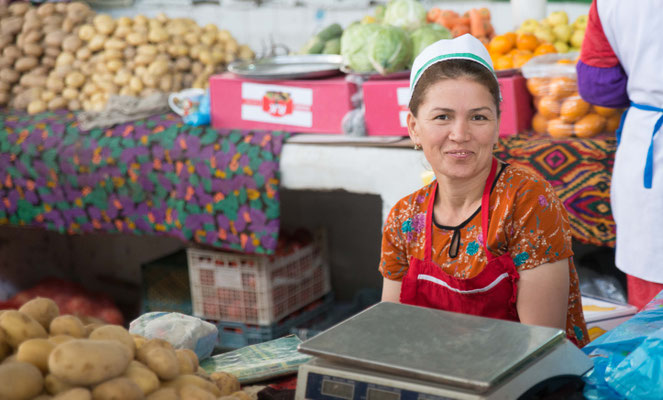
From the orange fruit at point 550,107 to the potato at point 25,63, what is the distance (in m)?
3.12

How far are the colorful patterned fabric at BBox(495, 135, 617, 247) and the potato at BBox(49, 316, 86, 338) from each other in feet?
6.59

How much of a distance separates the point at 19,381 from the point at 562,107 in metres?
2.38

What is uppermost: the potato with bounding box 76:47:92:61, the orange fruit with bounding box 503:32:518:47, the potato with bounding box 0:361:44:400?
the orange fruit with bounding box 503:32:518:47

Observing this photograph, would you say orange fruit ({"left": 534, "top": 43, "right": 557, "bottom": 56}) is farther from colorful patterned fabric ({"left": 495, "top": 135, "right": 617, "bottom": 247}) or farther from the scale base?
the scale base

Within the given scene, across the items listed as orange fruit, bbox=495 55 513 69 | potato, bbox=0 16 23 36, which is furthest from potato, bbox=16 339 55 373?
potato, bbox=0 16 23 36

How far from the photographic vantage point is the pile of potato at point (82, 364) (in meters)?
0.88

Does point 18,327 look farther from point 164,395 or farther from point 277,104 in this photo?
point 277,104

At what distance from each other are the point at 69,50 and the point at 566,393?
159 inches

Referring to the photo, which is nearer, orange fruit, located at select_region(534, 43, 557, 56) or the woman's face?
the woman's face

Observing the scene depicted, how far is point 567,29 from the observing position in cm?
324

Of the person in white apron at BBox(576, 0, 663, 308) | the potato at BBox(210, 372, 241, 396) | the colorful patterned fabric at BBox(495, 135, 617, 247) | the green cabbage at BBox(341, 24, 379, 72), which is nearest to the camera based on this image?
the potato at BBox(210, 372, 241, 396)

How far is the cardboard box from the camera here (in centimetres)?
220

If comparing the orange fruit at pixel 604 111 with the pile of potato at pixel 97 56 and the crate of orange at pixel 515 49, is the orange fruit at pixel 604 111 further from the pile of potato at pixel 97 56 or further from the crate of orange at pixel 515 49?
the pile of potato at pixel 97 56

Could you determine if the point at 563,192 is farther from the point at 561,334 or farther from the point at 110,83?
the point at 110,83
